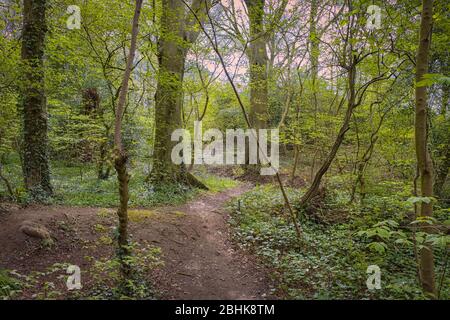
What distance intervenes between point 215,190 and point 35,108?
685cm

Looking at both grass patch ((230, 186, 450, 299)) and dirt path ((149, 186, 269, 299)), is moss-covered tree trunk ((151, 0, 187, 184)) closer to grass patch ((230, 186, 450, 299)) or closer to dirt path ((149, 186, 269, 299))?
dirt path ((149, 186, 269, 299))

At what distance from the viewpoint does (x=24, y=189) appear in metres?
6.82

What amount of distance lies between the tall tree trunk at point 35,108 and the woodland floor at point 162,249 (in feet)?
3.57

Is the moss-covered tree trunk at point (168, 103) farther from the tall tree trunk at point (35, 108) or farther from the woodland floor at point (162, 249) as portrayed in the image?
the tall tree trunk at point (35, 108)

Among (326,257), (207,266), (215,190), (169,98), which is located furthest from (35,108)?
(326,257)

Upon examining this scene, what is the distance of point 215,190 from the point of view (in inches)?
449

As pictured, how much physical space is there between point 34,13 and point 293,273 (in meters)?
8.62

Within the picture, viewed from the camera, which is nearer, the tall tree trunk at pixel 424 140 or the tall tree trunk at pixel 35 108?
the tall tree trunk at pixel 424 140

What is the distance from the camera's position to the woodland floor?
4445 millimetres

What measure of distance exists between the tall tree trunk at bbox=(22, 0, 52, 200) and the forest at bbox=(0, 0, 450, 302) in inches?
1.1

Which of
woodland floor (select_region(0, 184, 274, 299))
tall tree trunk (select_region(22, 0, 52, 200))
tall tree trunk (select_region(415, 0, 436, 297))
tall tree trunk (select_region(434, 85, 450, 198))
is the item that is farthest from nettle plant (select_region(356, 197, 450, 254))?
tall tree trunk (select_region(22, 0, 52, 200))

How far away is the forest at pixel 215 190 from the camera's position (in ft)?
12.9

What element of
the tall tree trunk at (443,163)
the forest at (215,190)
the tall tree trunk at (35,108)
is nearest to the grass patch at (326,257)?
the forest at (215,190)
